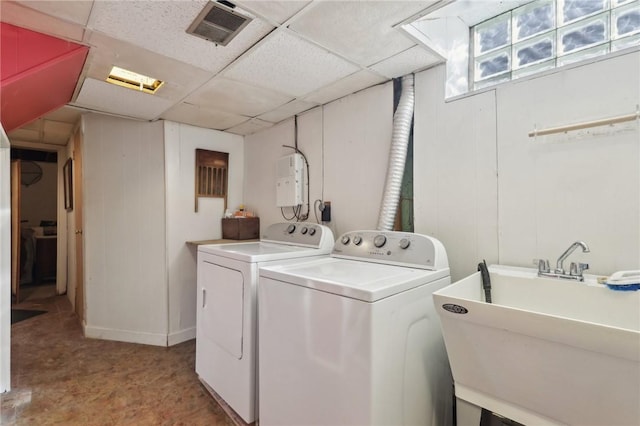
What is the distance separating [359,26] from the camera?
1.50m

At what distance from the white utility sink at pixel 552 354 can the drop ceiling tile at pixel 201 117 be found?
7.98 ft

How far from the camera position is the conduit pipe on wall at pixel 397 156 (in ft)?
6.46

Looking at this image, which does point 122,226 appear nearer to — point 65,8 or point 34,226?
point 65,8

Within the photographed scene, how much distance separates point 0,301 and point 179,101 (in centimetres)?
192

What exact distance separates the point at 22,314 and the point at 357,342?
4594 mm

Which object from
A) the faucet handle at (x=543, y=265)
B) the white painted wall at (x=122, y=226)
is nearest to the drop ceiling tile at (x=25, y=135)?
the white painted wall at (x=122, y=226)

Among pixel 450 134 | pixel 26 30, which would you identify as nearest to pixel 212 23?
pixel 26 30

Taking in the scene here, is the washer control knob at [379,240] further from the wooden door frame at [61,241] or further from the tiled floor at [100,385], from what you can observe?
the wooden door frame at [61,241]

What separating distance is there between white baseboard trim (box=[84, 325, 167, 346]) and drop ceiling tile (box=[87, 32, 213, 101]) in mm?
2265

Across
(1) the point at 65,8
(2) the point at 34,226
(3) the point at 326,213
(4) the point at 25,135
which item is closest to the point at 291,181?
(3) the point at 326,213

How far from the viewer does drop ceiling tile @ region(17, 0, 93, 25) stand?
1.28 m

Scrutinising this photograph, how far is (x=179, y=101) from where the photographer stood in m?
2.45

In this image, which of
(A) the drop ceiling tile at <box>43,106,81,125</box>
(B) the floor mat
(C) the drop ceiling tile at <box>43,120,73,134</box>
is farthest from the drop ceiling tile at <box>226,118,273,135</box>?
(B) the floor mat

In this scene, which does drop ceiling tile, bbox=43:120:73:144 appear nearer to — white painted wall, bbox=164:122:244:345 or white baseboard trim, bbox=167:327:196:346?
white painted wall, bbox=164:122:244:345
